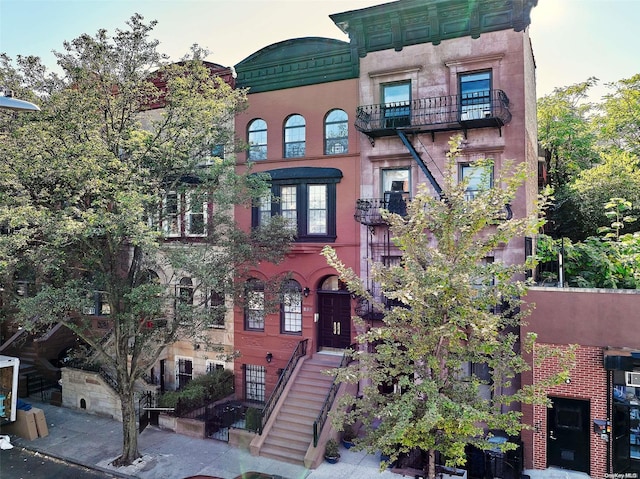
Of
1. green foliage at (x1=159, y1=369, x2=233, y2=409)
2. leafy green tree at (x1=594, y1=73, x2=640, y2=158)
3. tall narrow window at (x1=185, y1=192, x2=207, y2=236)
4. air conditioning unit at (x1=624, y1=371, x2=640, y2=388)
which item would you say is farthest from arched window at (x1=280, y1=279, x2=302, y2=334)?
leafy green tree at (x1=594, y1=73, x2=640, y2=158)

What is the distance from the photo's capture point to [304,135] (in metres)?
18.2

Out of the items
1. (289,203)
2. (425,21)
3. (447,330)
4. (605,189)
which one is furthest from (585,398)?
(425,21)

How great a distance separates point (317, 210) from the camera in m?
17.7

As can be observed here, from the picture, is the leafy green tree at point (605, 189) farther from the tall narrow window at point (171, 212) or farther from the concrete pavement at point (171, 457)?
the tall narrow window at point (171, 212)

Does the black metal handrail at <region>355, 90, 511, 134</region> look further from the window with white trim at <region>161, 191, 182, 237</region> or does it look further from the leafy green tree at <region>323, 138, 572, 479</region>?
the window with white trim at <region>161, 191, 182, 237</region>

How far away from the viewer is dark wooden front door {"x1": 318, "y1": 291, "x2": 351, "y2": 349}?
17609 millimetres

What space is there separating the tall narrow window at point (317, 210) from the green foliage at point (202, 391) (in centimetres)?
679

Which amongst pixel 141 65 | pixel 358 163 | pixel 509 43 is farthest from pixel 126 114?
pixel 509 43

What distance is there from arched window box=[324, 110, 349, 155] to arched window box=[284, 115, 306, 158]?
1009 millimetres

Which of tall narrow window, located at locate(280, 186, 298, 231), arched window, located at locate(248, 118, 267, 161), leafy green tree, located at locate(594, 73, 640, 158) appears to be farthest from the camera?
leafy green tree, located at locate(594, 73, 640, 158)

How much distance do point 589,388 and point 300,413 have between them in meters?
8.59

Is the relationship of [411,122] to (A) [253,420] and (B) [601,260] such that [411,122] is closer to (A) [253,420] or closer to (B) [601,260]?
(B) [601,260]

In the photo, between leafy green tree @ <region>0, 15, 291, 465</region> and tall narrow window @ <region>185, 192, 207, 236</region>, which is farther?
tall narrow window @ <region>185, 192, 207, 236</region>

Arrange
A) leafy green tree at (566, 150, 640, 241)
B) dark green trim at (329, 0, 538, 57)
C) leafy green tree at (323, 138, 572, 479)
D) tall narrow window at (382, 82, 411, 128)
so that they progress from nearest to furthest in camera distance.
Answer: leafy green tree at (323, 138, 572, 479), dark green trim at (329, 0, 538, 57), tall narrow window at (382, 82, 411, 128), leafy green tree at (566, 150, 640, 241)
